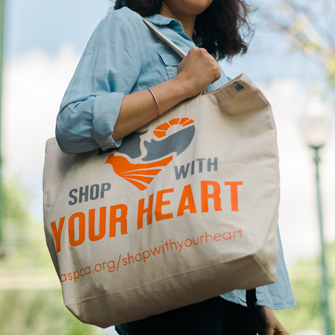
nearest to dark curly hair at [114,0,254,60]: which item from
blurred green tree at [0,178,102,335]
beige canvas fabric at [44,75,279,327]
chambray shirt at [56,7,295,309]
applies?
chambray shirt at [56,7,295,309]

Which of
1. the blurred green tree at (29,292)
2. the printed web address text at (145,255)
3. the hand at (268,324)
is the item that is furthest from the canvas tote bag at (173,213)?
the blurred green tree at (29,292)

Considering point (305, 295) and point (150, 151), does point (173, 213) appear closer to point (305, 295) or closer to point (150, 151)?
point (150, 151)

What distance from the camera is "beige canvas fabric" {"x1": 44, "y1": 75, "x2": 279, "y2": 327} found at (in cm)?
84

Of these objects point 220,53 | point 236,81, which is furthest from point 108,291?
point 220,53

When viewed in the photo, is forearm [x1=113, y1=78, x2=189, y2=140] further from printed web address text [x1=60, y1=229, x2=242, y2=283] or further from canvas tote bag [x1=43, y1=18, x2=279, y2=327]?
printed web address text [x1=60, y1=229, x2=242, y2=283]

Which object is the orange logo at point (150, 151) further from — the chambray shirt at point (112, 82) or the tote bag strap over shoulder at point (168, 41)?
the tote bag strap over shoulder at point (168, 41)

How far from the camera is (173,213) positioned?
87cm

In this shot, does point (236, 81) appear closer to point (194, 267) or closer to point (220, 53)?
point (194, 267)

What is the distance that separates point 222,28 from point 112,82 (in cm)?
76

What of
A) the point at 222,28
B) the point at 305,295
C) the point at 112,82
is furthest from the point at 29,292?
the point at 112,82

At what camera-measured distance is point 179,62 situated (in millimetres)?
1168

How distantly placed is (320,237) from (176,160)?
19.2ft

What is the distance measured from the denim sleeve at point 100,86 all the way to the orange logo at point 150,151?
0.12ft

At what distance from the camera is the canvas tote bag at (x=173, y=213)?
836 millimetres
